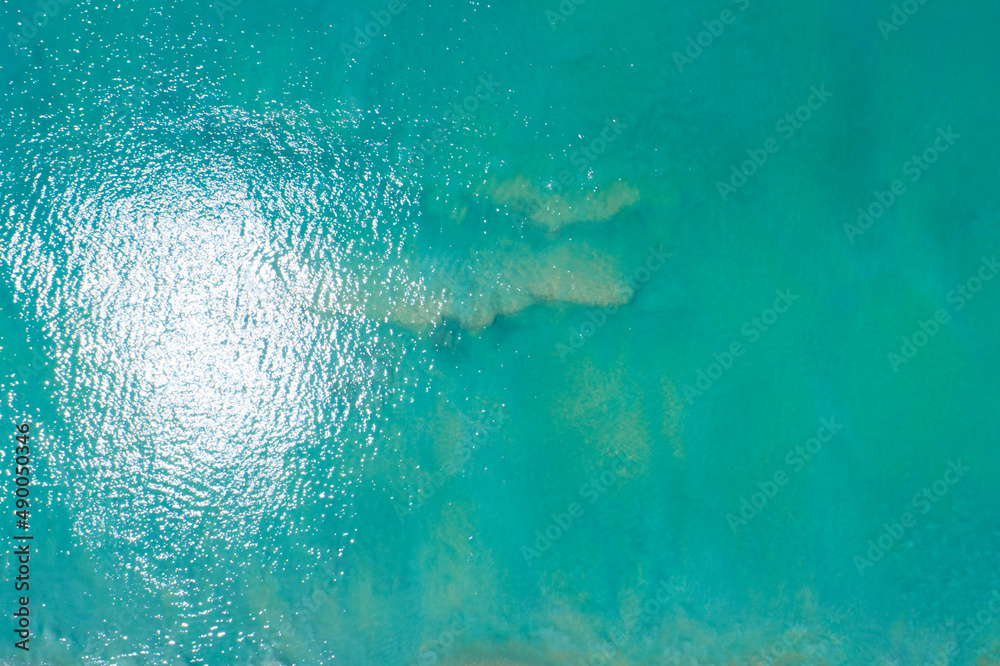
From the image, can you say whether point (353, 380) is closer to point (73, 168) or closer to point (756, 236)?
point (73, 168)

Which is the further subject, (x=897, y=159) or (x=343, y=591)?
(x=897, y=159)

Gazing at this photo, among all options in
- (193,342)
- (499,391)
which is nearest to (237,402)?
(193,342)

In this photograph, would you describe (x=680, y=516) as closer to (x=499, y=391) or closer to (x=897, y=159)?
(x=499, y=391)

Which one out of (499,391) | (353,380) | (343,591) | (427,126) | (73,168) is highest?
(73,168)

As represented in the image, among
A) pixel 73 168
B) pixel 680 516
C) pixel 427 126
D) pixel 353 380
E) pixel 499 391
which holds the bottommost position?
pixel 680 516

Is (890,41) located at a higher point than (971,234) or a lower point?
higher

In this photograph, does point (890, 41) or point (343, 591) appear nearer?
point (343, 591)

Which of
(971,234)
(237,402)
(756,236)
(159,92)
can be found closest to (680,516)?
(756,236)
